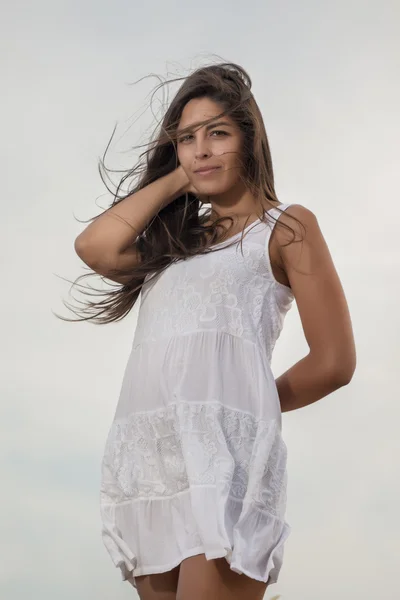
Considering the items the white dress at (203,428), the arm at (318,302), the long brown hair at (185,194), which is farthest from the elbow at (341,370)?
the long brown hair at (185,194)

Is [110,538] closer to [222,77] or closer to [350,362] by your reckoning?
[350,362]

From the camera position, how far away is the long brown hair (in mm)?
2400

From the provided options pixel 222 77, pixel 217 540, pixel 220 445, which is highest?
pixel 222 77

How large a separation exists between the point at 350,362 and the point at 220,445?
0.38 metres

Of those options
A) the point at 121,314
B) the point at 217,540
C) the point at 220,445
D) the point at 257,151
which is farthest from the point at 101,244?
the point at 217,540

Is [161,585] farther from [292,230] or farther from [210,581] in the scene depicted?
[292,230]

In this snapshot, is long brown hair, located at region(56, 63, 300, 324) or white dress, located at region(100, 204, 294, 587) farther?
long brown hair, located at region(56, 63, 300, 324)

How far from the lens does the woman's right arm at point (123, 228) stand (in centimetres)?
239

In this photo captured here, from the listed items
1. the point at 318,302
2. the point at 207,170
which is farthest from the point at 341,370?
the point at 207,170

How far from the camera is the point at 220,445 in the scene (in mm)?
2113

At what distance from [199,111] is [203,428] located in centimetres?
67

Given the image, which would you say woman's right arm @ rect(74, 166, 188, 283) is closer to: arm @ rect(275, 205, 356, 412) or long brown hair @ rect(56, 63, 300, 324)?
long brown hair @ rect(56, 63, 300, 324)

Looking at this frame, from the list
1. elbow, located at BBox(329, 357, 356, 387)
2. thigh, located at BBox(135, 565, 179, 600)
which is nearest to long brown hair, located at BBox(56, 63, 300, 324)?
elbow, located at BBox(329, 357, 356, 387)

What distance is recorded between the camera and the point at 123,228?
2.40 metres
